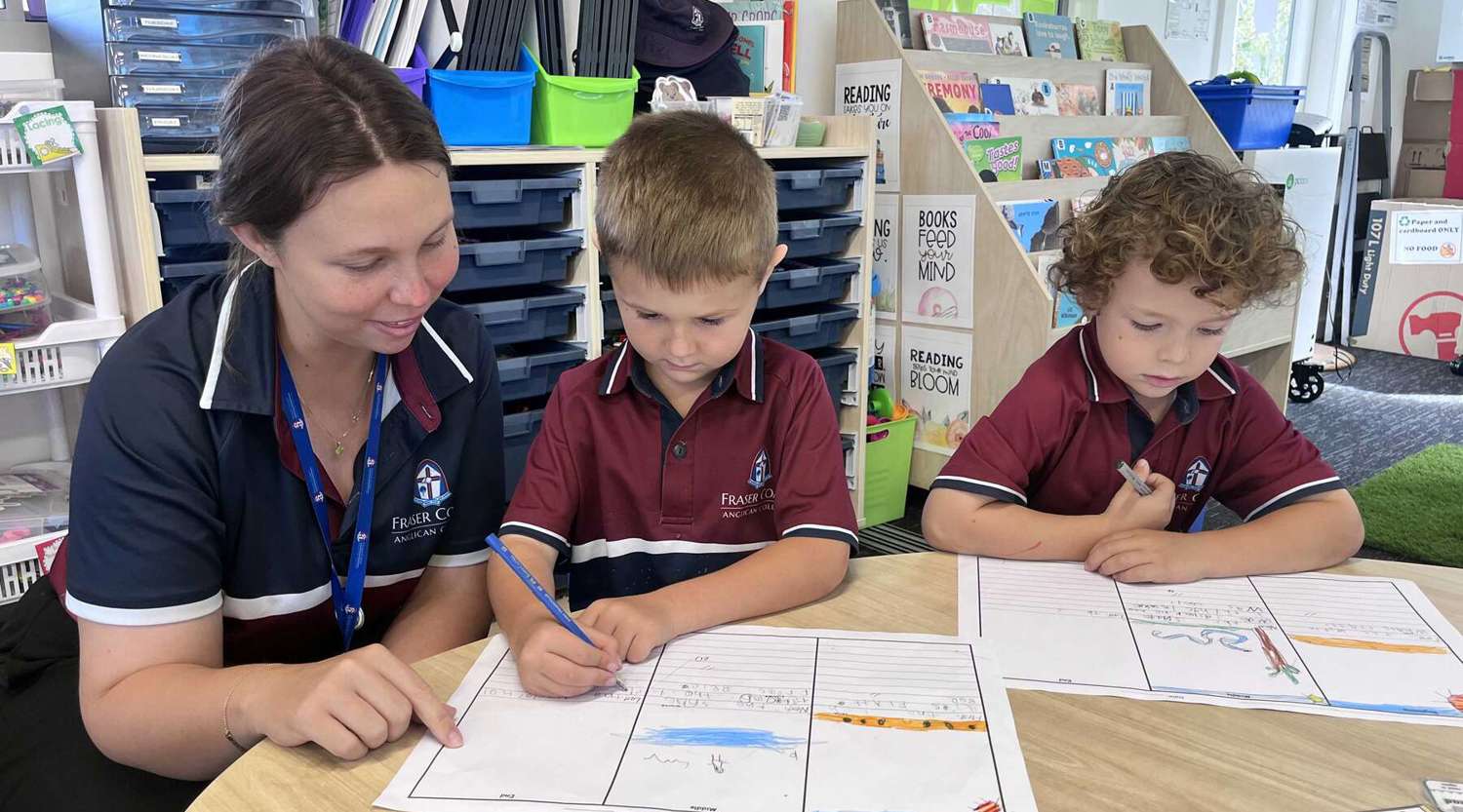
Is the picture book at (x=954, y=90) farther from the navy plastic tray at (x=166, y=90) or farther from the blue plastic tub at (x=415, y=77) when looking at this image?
the navy plastic tray at (x=166, y=90)

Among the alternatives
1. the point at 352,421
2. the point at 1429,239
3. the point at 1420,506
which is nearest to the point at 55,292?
the point at 352,421

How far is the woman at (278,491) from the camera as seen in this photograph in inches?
32.0

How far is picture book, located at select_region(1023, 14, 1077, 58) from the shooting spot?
331 centimetres

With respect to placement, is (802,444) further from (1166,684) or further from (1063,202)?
(1063,202)

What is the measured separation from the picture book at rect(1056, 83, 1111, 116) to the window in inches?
64.8

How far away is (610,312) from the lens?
90.4 inches

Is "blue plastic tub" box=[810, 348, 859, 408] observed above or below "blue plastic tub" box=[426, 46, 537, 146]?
below

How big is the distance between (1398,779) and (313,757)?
0.71 m

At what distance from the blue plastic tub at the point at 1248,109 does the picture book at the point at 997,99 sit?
896 mm

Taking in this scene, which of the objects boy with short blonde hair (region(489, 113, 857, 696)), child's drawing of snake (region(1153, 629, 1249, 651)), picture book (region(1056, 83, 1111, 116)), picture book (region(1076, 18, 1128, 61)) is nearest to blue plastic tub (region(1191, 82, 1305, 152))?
picture book (region(1076, 18, 1128, 61))

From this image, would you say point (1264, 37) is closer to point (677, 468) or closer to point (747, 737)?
point (677, 468)

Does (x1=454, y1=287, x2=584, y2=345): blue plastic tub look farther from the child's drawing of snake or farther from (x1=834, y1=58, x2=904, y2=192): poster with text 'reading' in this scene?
the child's drawing of snake

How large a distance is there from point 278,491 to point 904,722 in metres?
0.59

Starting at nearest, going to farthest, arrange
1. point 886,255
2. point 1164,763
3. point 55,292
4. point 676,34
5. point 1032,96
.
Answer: point 1164,763 → point 55,292 → point 676,34 → point 886,255 → point 1032,96
